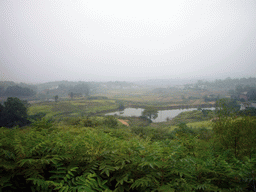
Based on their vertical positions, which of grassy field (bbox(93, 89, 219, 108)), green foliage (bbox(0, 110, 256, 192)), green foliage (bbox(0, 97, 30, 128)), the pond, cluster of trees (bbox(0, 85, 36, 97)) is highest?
cluster of trees (bbox(0, 85, 36, 97))

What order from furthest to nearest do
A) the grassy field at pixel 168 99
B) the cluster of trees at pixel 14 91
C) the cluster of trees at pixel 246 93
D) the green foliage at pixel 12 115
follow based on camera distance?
1. the grassy field at pixel 168 99
2. the cluster of trees at pixel 246 93
3. the cluster of trees at pixel 14 91
4. the green foliage at pixel 12 115

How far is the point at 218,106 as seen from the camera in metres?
3.52

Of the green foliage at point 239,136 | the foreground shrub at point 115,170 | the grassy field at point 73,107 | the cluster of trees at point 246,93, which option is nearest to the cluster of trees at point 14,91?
the grassy field at point 73,107

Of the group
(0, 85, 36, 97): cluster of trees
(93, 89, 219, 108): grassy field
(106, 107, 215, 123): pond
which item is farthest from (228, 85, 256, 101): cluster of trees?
(0, 85, 36, 97): cluster of trees

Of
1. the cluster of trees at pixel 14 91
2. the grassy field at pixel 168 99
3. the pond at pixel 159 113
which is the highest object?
the cluster of trees at pixel 14 91

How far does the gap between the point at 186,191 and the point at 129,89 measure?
78.6 metres

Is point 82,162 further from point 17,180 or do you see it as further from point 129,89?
point 129,89

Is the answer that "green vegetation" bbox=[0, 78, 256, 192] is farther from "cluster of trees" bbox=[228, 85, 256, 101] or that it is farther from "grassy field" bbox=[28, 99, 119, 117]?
"cluster of trees" bbox=[228, 85, 256, 101]

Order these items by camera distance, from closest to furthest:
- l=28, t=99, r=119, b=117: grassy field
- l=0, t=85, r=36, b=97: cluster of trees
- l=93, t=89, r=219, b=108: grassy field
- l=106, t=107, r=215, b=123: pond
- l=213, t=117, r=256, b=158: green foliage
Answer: l=213, t=117, r=256, b=158: green foliage, l=0, t=85, r=36, b=97: cluster of trees, l=28, t=99, r=119, b=117: grassy field, l=106, t=107, r=215, b=123: pond, l=93, t=89, r=219, b=108: grassy field

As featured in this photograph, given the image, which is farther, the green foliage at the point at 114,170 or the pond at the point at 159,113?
the pond at the point at 159,113

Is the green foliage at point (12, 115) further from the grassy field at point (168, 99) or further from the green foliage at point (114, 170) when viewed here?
the grassy field at point (168, 99)

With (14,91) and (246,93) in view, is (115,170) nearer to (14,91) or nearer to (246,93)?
(14,91)

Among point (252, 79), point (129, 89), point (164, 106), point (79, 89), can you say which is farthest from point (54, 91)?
point (252, 79)

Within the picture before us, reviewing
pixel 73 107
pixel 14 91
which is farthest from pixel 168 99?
pixel 14 91
